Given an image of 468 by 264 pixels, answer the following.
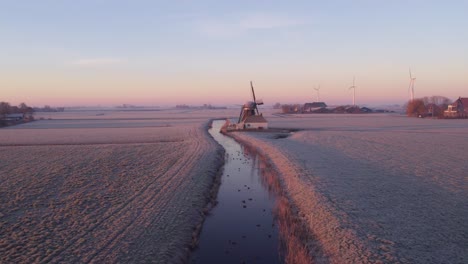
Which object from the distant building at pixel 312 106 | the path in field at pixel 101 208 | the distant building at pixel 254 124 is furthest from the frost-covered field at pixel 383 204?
the distant building at pixel 312 106

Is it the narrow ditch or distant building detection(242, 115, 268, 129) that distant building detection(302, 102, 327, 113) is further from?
the narrow ditch

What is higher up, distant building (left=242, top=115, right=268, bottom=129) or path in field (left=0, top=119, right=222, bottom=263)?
distant building (left=242, top=115, right=268, bottom=129)

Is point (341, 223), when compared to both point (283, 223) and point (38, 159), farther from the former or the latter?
point (38, 159)

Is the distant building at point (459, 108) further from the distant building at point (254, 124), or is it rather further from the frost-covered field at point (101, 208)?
the frost-covered field at point (101, 208)

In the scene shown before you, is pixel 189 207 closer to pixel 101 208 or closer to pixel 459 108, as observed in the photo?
pixel 101 208

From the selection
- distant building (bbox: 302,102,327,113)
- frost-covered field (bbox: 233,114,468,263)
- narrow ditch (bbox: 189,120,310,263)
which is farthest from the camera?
distant building (bbox: 302,102,327,113)

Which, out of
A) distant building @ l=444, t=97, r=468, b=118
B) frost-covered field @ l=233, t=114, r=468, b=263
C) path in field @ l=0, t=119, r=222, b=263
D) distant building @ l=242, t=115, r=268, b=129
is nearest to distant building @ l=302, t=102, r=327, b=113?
distant building @ l=444, t=97, r=468, b=118

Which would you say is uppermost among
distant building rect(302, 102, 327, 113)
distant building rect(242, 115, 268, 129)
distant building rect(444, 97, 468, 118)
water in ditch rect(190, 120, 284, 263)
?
distant building rect(302, 102, 327, 113)

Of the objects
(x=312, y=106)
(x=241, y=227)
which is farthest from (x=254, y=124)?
(x=312, y=106)
